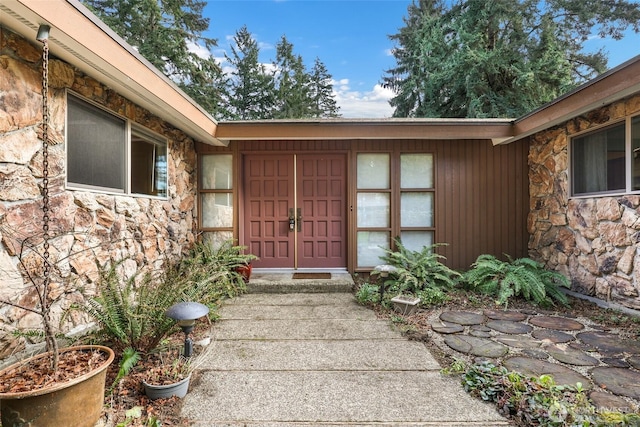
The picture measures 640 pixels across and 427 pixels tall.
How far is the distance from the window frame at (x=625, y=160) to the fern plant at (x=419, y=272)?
1927 mm

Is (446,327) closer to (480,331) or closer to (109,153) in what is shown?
(480,331)

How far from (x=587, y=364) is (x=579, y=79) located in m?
11.2

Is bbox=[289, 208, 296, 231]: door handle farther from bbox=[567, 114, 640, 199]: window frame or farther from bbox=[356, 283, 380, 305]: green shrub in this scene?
bbox=[567, 114, 640, 199]: window frame

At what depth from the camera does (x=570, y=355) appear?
251 centimetres

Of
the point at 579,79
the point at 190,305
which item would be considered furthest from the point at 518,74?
the point at 190,305

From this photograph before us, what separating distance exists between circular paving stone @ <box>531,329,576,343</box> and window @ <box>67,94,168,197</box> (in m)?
4.46

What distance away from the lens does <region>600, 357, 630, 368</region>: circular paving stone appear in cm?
234

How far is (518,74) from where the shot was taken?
8773mm

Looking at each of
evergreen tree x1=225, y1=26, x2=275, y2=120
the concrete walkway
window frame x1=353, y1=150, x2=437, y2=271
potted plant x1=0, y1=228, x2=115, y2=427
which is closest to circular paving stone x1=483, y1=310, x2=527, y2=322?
the concrete walkway

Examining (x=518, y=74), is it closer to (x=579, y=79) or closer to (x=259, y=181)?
(x=579, y=79)

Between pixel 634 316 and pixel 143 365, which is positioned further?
pixel 634 316

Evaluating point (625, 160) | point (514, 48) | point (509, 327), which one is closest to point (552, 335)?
point (509, 327)

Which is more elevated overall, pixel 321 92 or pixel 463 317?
pixel 321 92

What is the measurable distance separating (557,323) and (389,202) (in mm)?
2653
